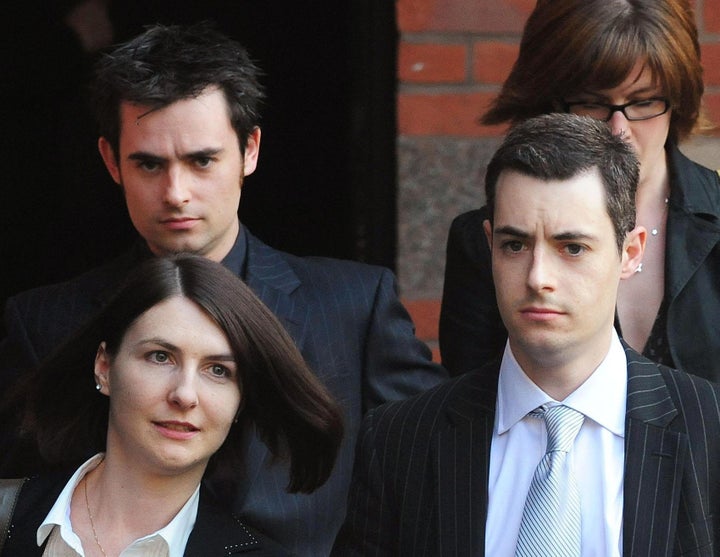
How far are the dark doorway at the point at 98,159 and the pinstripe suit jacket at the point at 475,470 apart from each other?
2.45m

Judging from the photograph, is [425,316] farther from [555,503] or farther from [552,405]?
[555,503]

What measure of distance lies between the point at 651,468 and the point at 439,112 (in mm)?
2065

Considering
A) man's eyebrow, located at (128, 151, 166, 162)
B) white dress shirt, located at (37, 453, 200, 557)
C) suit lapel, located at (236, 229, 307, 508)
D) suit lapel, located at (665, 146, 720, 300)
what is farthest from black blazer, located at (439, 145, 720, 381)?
white dress shirt, located at (37, 453, 200, 557)

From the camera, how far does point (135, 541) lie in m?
3.01

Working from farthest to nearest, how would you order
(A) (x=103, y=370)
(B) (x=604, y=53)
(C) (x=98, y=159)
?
(C) (x=98, y=159) → (B) (x=604, y=53) → (A) (x=103, y=370)

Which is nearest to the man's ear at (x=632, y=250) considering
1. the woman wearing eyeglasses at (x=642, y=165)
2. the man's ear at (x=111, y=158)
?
the woman wearing eyeglasses at (x=642, y=165)

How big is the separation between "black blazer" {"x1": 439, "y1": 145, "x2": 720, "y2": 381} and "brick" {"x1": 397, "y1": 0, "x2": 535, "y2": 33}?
1.15 meters

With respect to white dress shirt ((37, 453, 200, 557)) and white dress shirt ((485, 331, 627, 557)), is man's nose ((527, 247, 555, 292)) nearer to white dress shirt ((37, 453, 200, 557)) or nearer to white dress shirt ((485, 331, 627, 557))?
white dress shirt ((485, 331, 627, 557))

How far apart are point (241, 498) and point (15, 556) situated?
0.55m

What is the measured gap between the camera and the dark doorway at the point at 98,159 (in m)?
5.54

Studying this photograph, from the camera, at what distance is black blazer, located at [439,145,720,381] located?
342cm

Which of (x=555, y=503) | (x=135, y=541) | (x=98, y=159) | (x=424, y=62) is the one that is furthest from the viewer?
(x=98, y=159)

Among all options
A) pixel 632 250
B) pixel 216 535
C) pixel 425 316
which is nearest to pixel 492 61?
pixel 425 316

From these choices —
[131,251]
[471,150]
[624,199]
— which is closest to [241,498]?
[131,251]
